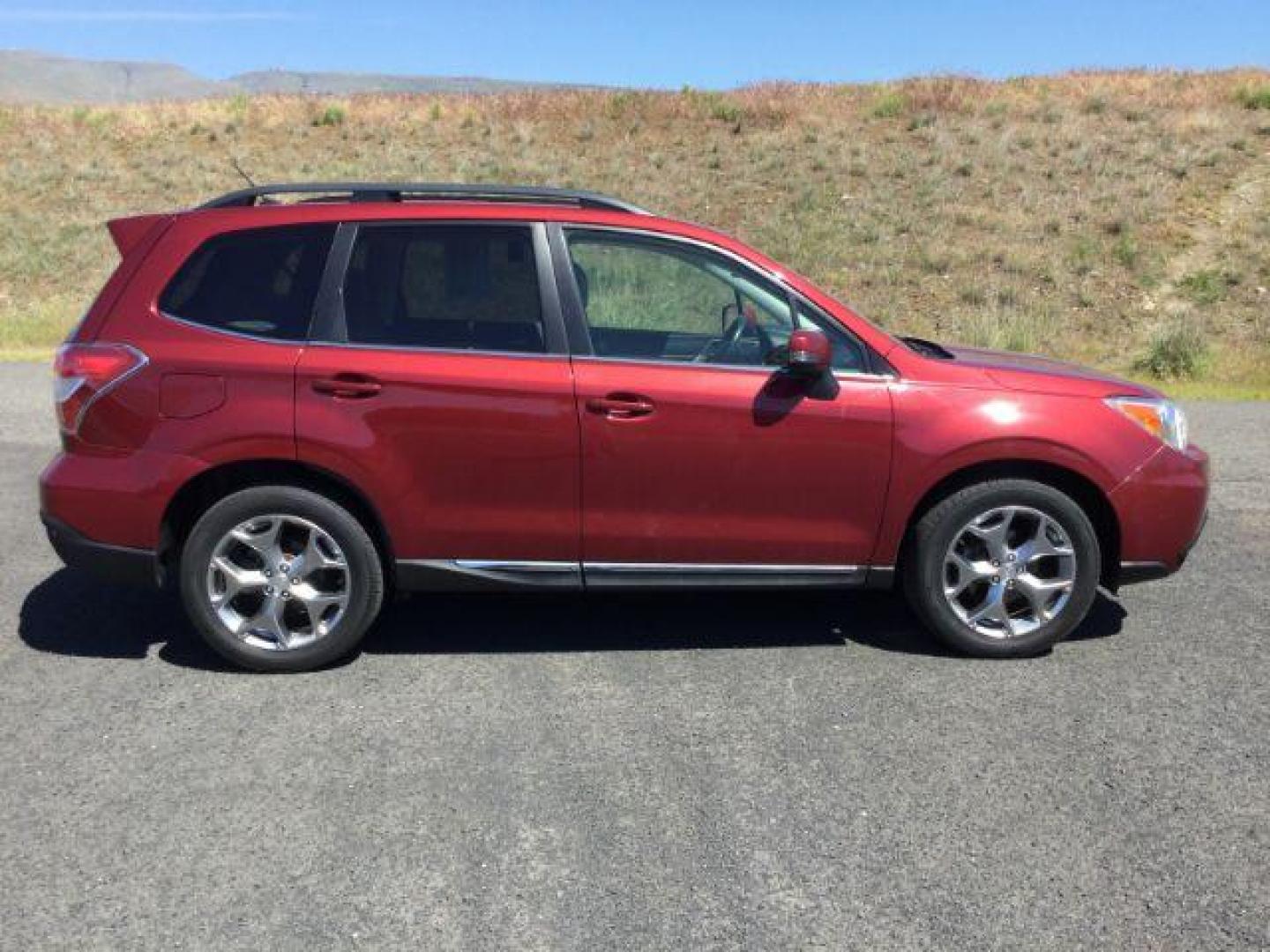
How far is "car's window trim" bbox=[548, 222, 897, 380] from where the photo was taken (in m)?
4.57

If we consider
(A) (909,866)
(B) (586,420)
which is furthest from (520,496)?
(A) (909,866)

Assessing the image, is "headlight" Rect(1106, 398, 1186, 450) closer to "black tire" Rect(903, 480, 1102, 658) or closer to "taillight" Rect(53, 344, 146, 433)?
"black tire" Rect(903, 480, 1102, 658)

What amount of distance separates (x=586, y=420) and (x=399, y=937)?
6.92ft

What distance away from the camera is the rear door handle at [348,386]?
175 inches

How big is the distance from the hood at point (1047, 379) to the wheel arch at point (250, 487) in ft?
8.20

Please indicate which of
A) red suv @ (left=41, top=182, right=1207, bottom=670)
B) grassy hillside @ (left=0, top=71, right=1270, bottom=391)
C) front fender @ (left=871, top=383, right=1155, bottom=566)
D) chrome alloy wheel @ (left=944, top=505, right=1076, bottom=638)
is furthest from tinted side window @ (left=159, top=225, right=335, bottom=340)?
grassy hillside @ (left=0, top=71, right=1270, bottom=391)

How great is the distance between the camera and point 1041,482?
15.6 ft

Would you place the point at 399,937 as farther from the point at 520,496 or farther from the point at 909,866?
the point at 520,496

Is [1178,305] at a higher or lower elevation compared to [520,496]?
lower

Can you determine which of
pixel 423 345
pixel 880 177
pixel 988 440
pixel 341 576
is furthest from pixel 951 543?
pixel 880 177

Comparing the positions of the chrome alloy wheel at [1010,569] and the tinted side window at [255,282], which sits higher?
the tinted side window at [255,282]

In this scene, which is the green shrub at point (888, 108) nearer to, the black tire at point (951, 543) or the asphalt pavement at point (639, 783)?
the asphalt pavement at point (639, 783)

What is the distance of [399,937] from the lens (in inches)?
115

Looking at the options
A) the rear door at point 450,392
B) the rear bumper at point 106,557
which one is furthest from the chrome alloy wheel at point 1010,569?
the rear bumper at point 106,557
